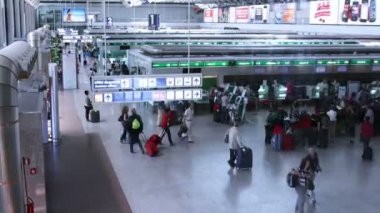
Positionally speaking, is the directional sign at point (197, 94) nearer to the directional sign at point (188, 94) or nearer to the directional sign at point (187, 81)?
the directional sign at point (188, 94)

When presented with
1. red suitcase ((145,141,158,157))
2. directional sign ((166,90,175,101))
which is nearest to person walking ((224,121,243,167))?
directional sign ((166,90,175,101))

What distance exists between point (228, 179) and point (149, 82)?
3.05m

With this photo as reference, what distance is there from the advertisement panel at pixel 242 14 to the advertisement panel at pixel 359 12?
13.5m

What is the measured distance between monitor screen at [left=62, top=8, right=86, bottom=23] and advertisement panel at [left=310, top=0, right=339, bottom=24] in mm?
32815

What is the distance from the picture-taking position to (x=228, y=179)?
1222 centimetres

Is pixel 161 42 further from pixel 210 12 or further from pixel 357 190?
pixel 357 190

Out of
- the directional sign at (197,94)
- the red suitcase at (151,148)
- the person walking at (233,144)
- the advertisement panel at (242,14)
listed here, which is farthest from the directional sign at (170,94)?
the advertisement panel at (242,14)

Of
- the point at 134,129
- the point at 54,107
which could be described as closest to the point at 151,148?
the point at 134,129

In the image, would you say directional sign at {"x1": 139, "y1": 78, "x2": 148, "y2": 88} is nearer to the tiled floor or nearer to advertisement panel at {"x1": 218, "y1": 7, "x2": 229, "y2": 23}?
the tiled floor

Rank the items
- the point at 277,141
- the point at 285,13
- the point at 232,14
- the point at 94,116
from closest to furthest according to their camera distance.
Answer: the point at 277,141 → the point at 94,116 → the point at 285,13 → the point at 232,14

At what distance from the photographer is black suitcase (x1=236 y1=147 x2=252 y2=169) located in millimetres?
12852

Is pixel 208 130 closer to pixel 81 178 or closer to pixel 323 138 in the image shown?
pixel 323 138

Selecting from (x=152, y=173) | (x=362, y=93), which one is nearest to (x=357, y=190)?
(x=152, y=173)

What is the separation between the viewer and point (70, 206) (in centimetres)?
1030
